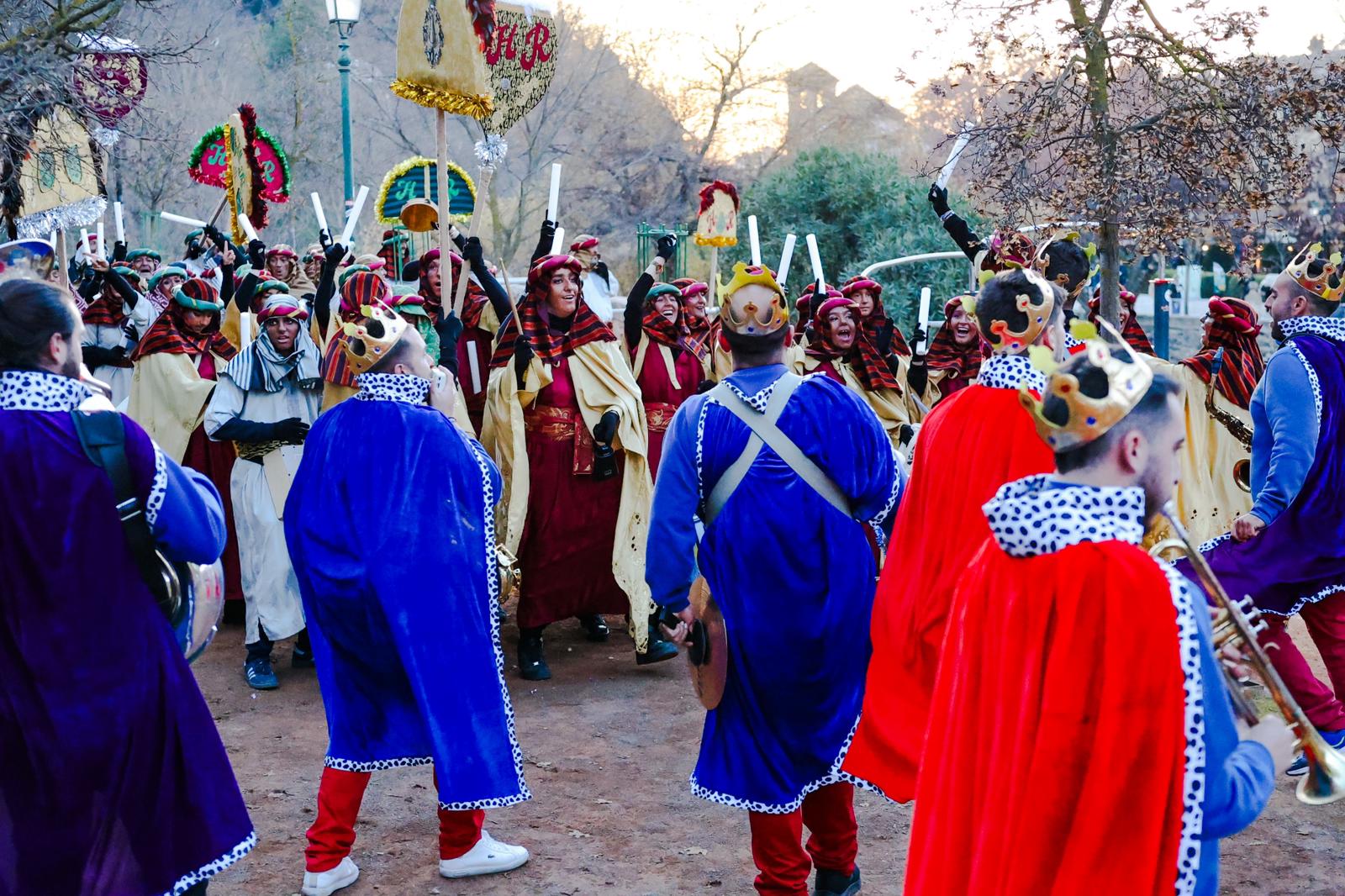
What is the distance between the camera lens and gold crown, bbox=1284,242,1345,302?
5527 millimetres

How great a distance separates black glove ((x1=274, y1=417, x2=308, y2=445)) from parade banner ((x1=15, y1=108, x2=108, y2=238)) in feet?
7.04

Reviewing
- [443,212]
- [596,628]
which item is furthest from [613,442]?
[443,212]

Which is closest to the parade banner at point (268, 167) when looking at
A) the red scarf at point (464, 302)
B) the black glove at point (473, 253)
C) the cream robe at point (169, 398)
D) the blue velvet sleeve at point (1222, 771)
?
the red scarf at point (464, 302)

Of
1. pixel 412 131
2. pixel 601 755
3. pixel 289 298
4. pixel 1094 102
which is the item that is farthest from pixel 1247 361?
pixel 412 131

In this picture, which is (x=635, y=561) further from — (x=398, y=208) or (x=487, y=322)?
(x=398, y=208)

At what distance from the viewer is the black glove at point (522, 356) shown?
748 cm

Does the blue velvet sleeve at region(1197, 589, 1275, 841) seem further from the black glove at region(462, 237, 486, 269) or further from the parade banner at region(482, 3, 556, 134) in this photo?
the parade banner at region(482, 3, 556, 134)

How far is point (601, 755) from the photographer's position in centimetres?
635

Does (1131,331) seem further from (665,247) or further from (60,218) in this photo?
(60,218)

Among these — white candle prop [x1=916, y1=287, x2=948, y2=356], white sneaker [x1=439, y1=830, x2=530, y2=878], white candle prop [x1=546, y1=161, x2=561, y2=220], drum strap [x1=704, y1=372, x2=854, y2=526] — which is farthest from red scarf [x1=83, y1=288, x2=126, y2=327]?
drum strap [x1=704, y1=372, x2=854, y2=526]

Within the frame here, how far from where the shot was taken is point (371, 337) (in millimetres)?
4480

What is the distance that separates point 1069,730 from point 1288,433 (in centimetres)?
341

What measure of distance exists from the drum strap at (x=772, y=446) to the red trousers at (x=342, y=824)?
4.76 ft

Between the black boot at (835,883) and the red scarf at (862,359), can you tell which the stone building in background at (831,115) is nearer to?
the red scarf at (862,359)
